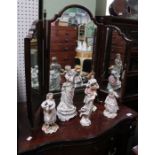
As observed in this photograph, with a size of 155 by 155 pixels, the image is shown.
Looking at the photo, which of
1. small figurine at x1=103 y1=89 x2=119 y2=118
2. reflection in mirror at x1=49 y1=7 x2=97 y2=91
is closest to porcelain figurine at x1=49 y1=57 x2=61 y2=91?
reflection in mirror at x1=49 y1=7 x2=97 y2=91

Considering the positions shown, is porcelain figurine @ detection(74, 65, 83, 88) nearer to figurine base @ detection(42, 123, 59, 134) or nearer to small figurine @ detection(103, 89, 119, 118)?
small figurine @ detection(103, 89, 119, 118)

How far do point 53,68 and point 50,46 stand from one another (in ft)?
0.41

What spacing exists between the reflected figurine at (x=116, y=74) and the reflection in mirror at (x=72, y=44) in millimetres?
191

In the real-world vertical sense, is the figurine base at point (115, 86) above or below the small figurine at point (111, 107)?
above

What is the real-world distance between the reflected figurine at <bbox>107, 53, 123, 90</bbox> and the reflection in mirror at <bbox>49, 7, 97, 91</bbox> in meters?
0.19

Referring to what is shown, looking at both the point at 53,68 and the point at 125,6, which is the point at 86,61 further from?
the point at 125,6

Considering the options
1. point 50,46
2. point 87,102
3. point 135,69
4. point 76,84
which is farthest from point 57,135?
point 135,69

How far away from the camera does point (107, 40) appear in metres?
1.27

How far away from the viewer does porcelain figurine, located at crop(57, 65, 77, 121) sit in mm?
1053

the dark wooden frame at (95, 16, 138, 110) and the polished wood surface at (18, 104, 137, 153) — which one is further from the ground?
the dark wooden frame at (95, 16, 138, 110)

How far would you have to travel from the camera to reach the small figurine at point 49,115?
3.10ft

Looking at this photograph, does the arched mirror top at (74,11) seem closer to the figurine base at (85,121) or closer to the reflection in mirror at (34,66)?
the reflection in mirror at (34,66)

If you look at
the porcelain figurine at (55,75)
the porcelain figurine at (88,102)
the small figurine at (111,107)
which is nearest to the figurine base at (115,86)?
the small figurine at (111,107)
